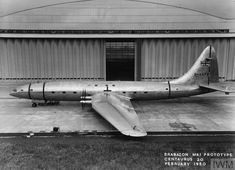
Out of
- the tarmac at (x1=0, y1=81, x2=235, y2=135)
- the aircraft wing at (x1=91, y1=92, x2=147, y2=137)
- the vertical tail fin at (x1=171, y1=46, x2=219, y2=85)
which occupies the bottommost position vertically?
the tarmac at (x1=0, y1=81, x2=235, y2=135)

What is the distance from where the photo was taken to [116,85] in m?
25.2

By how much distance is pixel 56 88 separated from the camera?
24812 mm

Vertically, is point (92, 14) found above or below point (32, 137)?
above

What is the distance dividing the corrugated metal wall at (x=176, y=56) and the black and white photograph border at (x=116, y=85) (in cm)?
16

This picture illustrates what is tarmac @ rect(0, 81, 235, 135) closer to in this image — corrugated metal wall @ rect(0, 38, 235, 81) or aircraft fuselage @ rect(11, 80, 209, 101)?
aircraft fuselage @ rect(11, 80, 209, 101)

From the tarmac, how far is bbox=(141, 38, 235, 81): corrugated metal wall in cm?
546

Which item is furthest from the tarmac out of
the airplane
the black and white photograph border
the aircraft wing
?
the airplane

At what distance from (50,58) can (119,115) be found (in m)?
19.1

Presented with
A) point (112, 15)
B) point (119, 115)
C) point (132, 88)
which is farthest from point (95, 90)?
point (112, 15)

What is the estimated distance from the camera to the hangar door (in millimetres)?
32250

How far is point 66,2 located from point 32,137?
24752 millimetres

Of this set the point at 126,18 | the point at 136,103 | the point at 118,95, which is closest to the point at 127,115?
the point at 118,95

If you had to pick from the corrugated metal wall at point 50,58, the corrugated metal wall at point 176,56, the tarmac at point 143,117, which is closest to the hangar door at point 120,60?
the corrugated metal wall at point 50,58

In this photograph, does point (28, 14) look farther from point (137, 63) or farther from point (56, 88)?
point (137, 63)
